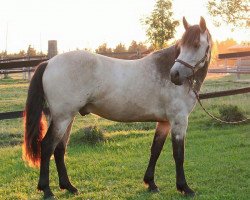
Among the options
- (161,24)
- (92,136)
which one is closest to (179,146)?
(92,136)

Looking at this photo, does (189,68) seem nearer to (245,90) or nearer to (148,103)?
(148,103)

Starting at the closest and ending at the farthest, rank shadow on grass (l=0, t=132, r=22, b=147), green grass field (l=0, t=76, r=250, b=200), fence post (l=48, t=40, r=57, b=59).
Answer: green grass field (l=0, t=76, r=250, b=200) → fence post (l=48, t=40, r=57, b=59) → shadow on grass (l=0, t=132, r=22, b=147)

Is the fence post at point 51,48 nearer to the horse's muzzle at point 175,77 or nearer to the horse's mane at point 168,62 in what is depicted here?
the horse's mane at point 168,62

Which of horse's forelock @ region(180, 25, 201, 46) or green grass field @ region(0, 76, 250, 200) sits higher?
horse's forelock @ region(180, 25, 201, 46)

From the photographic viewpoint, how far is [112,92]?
489 centimetres

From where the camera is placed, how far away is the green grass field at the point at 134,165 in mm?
5051

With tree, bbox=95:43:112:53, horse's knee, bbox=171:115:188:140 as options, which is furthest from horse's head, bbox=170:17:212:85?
tree, bbox=95:43:112:53

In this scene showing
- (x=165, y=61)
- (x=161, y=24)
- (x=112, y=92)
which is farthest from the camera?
(x=161, y=24)

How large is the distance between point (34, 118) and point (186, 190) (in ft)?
6.79

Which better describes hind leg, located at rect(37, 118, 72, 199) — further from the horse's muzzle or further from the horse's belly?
the horse's muzzle

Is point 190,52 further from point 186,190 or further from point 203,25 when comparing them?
point 186,190

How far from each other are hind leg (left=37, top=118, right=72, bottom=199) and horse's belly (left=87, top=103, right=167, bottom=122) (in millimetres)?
441

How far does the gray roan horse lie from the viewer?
15.5 feet

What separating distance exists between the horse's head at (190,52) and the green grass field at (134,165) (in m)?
1.49
